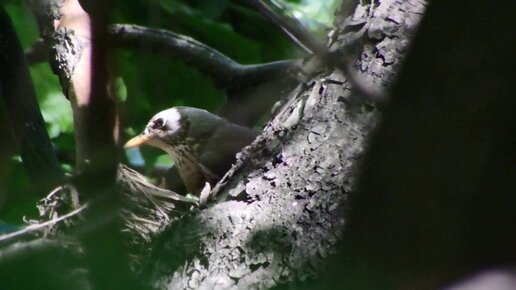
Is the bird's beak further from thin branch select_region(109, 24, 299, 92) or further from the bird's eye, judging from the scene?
thin branch select_region(109, 24, 299, 92)

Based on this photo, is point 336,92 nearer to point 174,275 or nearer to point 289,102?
point 289,102

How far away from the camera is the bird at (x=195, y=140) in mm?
3289

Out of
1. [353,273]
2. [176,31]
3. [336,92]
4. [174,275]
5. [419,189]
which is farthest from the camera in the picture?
[176,31]

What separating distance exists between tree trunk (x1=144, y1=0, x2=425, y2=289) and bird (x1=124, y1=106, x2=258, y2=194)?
58cm

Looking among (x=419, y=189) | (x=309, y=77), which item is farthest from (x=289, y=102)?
(x=419, y=189)

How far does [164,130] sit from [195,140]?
0.39 ft

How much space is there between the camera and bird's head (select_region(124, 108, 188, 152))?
135 inches

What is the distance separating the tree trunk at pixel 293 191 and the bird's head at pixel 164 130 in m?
0.78

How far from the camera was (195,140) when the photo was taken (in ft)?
11.3

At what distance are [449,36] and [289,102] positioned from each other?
1.55 m

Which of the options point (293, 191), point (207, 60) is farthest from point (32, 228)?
point (207, 60)

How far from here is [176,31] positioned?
3848mm

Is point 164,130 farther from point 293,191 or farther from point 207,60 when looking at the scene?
point 293,191

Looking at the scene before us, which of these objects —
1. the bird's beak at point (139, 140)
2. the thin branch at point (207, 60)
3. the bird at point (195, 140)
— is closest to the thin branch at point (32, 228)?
the bird at point (195, 140)
